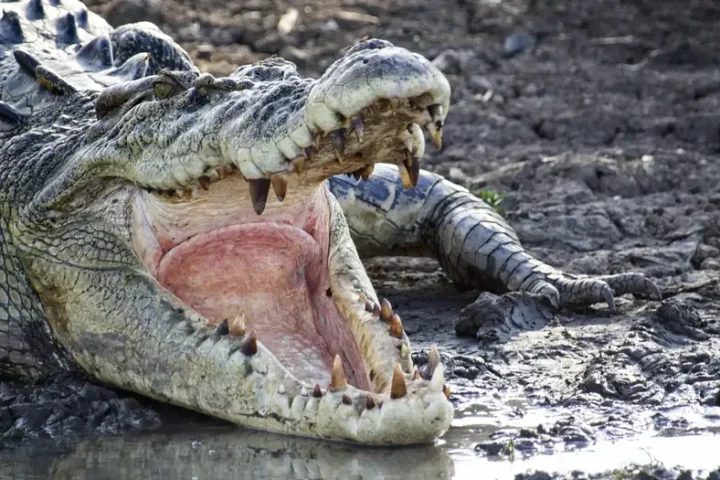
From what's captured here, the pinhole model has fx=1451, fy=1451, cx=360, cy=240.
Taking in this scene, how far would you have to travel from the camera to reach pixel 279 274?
4539mm

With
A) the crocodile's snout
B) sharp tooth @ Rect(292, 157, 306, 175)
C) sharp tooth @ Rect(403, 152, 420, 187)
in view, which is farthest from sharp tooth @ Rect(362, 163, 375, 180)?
sharp tooth @ Rect(292, 157, 306, 175)

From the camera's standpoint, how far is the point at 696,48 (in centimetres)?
1020

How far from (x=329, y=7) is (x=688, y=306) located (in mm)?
6670

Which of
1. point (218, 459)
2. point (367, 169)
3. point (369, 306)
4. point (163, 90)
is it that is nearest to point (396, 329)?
point (369, 306)

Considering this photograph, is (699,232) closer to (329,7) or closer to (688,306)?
(688,306)

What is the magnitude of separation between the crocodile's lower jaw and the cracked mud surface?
19cm

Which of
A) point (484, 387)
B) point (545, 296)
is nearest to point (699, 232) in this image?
point (545, 296)

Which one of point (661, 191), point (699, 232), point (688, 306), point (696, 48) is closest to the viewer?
point (688, 306)

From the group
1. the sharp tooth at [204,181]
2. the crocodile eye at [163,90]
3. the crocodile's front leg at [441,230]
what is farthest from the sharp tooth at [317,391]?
the crocodile's front leg at [441,230]

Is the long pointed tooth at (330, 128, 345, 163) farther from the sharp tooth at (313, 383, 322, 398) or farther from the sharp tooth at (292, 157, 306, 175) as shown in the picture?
the sharp tooth at (313, 383, 322, 398)

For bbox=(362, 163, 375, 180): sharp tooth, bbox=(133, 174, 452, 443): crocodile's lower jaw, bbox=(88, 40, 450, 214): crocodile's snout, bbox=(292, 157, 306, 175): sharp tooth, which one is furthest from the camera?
bbox=(133, 174, 452, 443): crocodile's lower jaw

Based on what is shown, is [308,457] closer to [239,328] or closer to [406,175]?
[239,328]

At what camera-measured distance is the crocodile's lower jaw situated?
409 cm

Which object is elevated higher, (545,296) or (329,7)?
(545,296)
